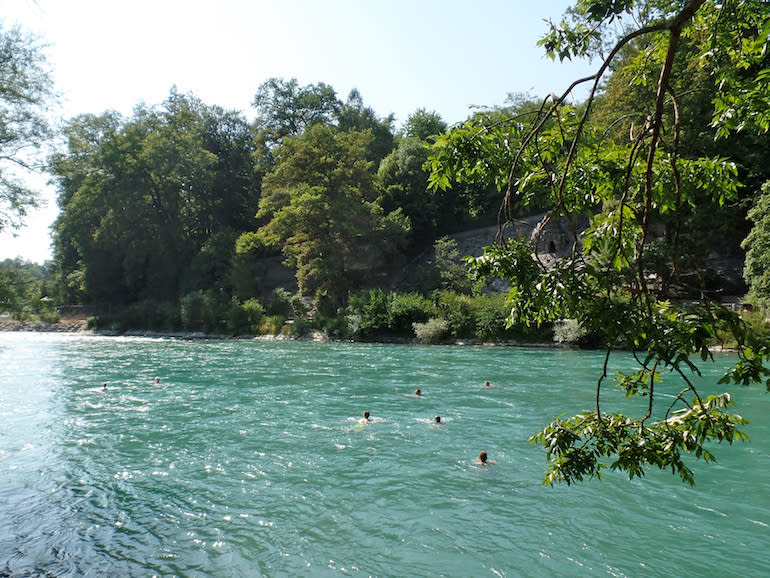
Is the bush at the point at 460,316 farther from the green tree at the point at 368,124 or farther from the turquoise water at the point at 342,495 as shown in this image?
the green tree at the point at 368,124

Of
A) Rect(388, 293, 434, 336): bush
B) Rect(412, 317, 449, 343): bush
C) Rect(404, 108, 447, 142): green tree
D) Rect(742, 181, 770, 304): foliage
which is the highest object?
Rect(404, 108, 447, 142): green tree

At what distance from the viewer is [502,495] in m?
7.77

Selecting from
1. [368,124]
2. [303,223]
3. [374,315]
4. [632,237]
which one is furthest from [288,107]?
[632,237]

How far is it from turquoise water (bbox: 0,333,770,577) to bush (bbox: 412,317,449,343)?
15.3 m

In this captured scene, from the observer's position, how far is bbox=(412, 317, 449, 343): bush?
30.9 metres

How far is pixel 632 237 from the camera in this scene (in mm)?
3363

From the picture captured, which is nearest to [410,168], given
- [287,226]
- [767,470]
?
[287,226]

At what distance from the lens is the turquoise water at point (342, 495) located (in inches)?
238

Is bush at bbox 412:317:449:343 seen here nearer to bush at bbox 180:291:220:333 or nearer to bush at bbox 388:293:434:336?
bush at bbox 388:293:434:336

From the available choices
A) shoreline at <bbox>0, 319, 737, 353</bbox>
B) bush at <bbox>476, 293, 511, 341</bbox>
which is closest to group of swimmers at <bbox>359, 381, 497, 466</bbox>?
shoreline at <bbox>0, 319, 737, 353</bbox>

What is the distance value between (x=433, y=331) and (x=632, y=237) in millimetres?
27693

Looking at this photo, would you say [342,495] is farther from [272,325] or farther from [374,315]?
[272,325]

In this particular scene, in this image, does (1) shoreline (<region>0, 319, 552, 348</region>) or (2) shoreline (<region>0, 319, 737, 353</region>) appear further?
(1) shoreline (<region>0, 319, 552, 348</region>)

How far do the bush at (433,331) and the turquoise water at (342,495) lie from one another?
50.3 ft
